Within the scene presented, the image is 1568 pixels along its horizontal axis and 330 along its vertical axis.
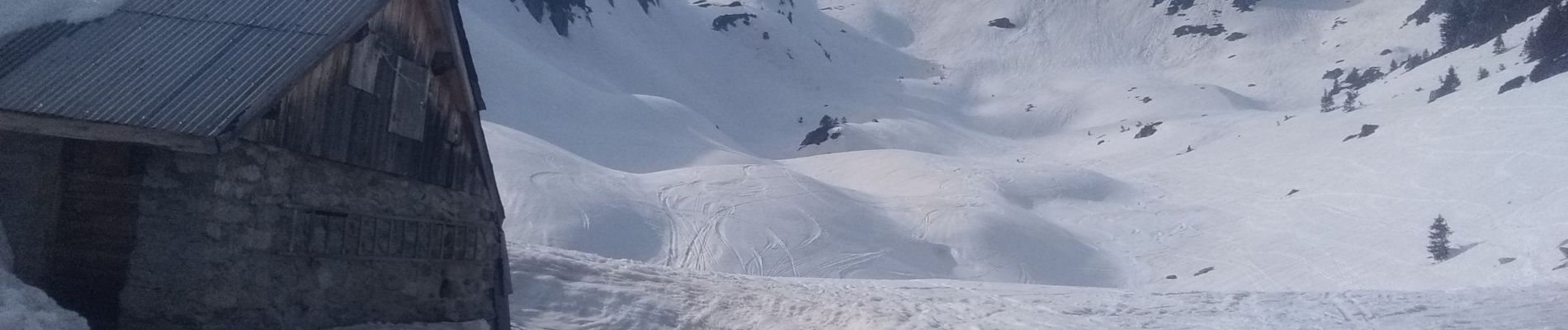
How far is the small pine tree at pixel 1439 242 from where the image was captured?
19312 mm

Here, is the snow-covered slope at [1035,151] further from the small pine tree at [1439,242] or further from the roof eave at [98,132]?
the roof eave at [98,132]

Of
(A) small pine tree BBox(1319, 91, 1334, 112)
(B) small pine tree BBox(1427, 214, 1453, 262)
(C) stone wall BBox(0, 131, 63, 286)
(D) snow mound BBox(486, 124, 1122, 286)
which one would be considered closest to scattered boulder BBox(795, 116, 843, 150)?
(D) snow mound BBox(486, 124, 1122, 286)

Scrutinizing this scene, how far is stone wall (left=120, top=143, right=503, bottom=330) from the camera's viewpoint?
277 inches

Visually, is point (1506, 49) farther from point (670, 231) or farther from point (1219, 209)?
point (670, 231)

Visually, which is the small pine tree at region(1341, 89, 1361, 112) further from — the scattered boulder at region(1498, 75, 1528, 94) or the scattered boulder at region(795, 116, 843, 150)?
the scattered boulder at region(795, 116, 843, 150)

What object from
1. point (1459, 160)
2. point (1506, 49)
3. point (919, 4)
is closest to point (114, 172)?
point (1459, 160)

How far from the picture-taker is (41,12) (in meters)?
7.39

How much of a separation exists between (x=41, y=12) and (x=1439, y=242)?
19483 millimetres

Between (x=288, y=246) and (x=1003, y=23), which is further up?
(x=1003, y=23)

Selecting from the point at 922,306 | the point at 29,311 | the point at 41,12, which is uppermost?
the point at 41,12

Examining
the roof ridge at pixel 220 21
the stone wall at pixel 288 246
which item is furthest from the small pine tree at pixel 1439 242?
the roof ridge at pixel 220 21

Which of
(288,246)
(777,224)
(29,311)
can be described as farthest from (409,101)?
(777,224)

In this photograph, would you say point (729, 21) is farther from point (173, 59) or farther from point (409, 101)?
point (173, 59)

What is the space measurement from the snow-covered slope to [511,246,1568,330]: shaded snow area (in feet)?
10.0
